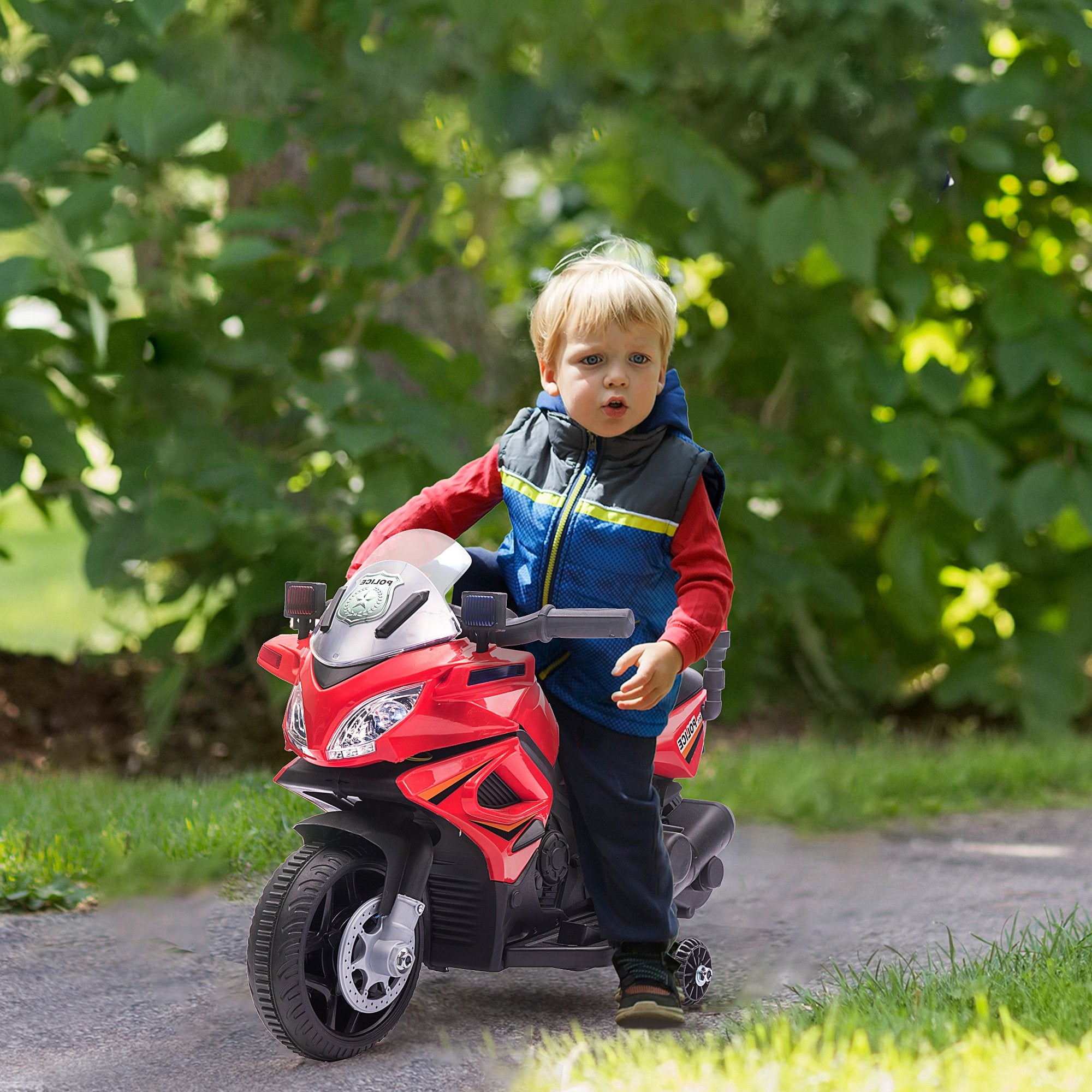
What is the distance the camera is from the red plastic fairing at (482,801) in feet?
7.49

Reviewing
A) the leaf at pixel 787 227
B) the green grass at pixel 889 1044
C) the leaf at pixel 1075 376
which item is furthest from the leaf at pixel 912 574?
the green grass at pixel 889 1044

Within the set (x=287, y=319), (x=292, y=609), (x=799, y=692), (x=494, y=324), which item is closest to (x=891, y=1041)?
(x=292, y=609)

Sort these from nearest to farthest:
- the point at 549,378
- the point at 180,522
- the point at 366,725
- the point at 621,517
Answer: the point at 366,725 → the point at 621,517 → the point at 549,378 → the point at 180,522

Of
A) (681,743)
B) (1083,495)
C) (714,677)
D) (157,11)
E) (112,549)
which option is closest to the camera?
(681,743)

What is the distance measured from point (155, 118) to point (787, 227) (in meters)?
2.15

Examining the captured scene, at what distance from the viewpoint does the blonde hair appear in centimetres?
239

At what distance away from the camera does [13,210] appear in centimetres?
396

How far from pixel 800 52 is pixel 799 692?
2.65 meters

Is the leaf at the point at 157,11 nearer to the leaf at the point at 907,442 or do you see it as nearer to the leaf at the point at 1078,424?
the leaf at the point at 907,442

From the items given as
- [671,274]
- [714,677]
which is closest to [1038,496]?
[671,274]

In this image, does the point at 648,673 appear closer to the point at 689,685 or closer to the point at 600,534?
the point at 600,534

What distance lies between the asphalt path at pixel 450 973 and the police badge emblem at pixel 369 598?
0.78m

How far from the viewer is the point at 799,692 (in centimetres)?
587

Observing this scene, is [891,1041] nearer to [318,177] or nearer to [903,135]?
[318,177]
